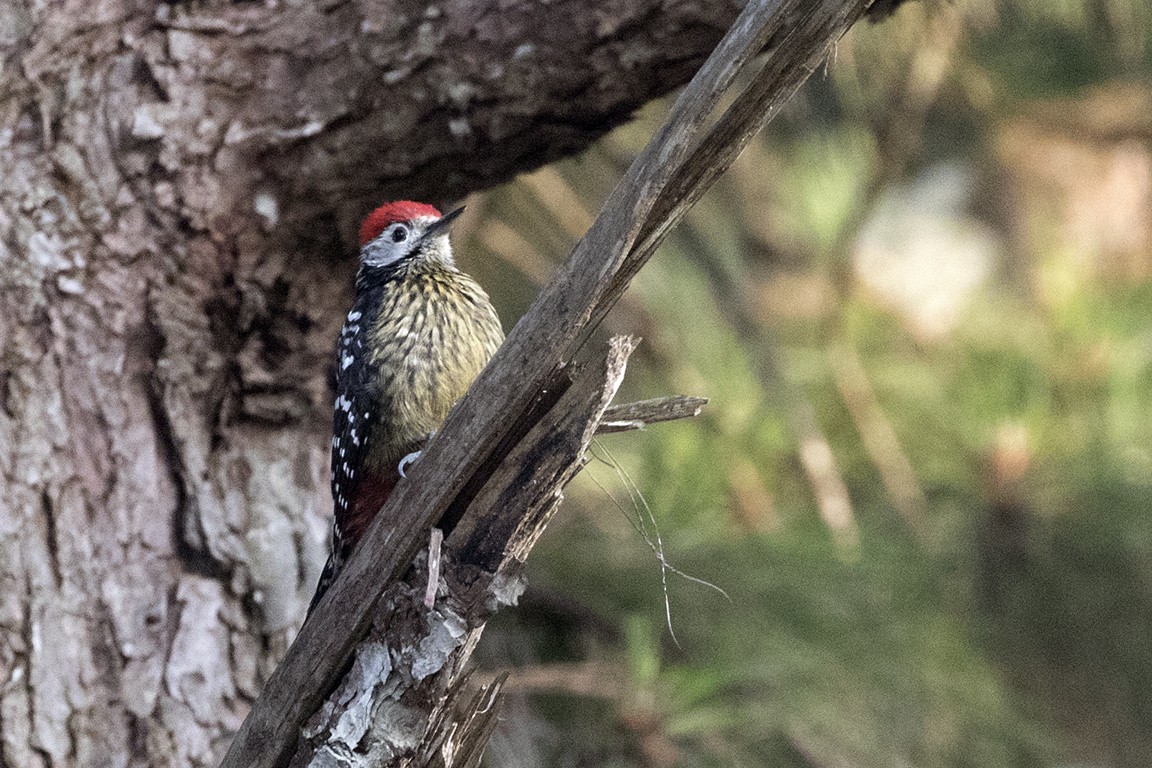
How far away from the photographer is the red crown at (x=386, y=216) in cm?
286

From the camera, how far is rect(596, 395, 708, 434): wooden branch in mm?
1887

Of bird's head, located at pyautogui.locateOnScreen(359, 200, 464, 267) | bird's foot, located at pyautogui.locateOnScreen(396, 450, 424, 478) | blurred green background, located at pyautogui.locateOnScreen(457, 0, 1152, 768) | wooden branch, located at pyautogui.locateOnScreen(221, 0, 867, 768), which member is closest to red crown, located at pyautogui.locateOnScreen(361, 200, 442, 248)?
bird's head, located at pyautogui.locateOnScreen(359, 200, 464, 267)

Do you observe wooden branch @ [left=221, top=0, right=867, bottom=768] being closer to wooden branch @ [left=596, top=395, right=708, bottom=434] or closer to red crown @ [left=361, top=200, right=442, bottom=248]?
wooden branch @ [left=596, top=395, right=708, bottom=434]

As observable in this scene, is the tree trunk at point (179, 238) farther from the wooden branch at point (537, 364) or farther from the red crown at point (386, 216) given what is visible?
the wooden branch at point (537, 364)

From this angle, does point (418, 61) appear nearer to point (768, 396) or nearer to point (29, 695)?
point (29, 695)

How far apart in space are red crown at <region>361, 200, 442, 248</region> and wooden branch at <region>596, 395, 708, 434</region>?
107 cm

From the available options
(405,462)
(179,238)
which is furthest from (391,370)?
(179,238)

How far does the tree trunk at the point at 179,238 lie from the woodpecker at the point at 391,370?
19 centimetres

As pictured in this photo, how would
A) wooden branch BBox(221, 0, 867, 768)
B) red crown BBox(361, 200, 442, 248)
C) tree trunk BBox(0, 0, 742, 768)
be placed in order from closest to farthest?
wooden branch BBox(221, 0, 867, 768)
tree trunk BBox(0, 0, 742, 768)
red crown BBox(361, 200, 442, 248)

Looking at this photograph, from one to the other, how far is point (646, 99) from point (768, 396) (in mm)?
1584

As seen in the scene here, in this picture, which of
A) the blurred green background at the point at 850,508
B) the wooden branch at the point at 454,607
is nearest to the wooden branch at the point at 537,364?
the wooden branch at the point at 454,607

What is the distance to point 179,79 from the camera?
8.87ft

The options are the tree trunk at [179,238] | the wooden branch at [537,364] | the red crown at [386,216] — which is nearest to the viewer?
the wooden branch at [537,364]

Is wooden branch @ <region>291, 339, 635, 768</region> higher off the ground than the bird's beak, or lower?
lower
